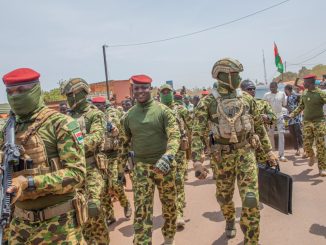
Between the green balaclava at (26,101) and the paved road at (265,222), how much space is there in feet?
10.2

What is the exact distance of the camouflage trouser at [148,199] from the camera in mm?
4129

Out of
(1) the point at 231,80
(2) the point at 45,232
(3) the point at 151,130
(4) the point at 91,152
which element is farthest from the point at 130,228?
(2) the point at 45,232

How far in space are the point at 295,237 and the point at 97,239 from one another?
8.66 ft

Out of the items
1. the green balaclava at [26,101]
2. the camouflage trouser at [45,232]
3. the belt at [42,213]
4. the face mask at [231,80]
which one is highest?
the face mask at [231,80]

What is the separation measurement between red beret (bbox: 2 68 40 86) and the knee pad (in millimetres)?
2683

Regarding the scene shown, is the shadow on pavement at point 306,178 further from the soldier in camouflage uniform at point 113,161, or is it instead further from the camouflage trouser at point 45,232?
the camouflage trouser at point 45,232

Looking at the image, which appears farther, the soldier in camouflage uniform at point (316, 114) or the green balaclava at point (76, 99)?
the soldier in camouflage uniform at point (316, 114)

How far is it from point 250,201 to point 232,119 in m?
1.01

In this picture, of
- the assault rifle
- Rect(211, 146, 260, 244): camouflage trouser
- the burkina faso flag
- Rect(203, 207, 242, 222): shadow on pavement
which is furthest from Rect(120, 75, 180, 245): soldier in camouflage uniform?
the burkina faso flag

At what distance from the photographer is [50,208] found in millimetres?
2785

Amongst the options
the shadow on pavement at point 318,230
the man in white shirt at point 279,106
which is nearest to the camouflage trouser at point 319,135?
the man in white shirt at point 279,106

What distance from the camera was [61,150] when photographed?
274 cm

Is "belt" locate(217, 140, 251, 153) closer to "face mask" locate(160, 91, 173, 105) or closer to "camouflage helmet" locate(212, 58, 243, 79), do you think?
→ "camouflage helmet" locate(212, 58, 243, 79)

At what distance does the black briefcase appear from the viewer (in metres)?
4.19
